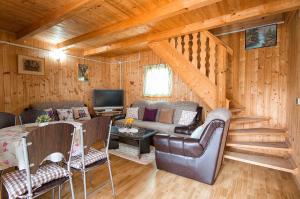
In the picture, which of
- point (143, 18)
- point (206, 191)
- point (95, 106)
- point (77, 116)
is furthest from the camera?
point (95, 106)

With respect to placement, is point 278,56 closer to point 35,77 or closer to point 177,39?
point 177,39

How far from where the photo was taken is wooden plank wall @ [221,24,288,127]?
10.7 ft

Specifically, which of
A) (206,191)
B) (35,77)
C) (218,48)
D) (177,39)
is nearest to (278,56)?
(218,48)

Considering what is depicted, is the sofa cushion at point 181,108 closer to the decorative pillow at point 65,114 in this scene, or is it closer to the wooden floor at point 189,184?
the wooden floor at point 189,184

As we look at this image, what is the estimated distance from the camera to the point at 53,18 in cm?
261

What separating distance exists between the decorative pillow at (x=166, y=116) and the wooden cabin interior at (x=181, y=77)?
0.39 m

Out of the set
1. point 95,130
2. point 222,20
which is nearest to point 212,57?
point 222,20

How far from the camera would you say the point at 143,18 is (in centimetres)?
264

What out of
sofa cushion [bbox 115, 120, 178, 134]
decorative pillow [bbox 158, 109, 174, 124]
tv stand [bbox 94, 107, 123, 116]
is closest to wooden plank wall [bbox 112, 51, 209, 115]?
tv stand [bbox 94, 107, 123, 116]

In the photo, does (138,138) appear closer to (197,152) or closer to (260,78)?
(197,152)

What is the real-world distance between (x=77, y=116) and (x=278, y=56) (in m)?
4.79

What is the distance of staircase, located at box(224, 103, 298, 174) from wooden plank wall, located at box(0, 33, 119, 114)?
4220 millimetres

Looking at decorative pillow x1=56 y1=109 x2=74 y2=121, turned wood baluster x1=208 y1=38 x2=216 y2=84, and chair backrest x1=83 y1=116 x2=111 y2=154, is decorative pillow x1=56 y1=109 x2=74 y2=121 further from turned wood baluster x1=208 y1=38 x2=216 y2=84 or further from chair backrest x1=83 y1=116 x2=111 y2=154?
turned wood baluster x1=208 y1=38 x2=216 y2=84

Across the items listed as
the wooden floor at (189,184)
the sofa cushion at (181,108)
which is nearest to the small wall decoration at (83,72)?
the sofa cushion at (181,108)
